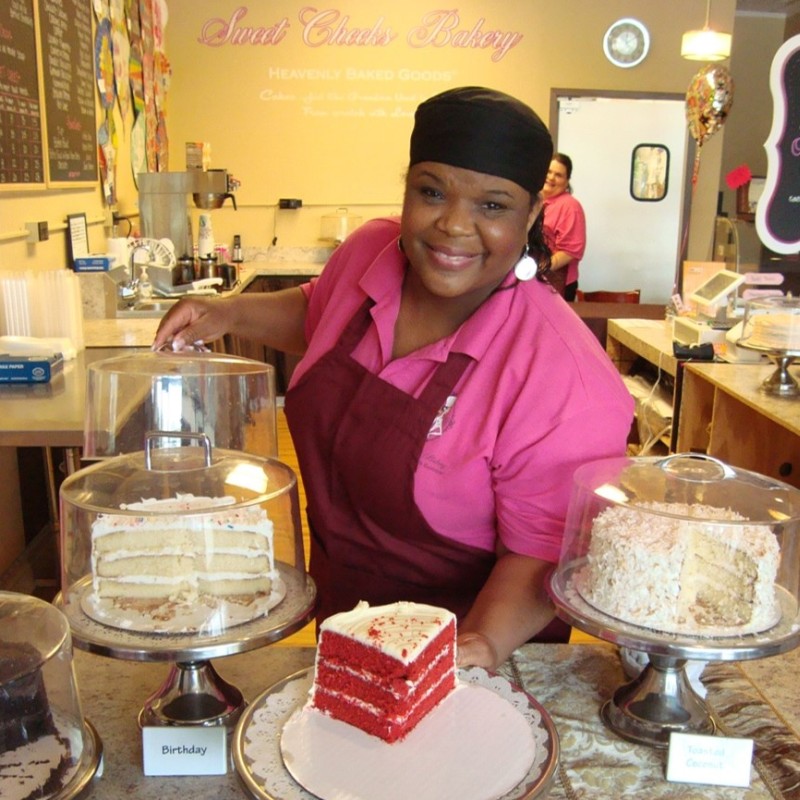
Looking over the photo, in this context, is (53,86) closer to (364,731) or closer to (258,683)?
Result: (258,683)

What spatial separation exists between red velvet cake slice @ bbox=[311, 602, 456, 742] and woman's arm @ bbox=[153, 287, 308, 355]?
952 mm

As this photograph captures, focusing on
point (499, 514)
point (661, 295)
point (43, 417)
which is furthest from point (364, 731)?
point (661, 295)

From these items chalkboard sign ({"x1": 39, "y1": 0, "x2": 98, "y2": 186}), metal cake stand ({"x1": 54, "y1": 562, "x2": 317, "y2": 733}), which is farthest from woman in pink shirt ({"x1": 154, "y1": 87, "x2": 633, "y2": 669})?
chalkboard sign ({"x1": 39, "y1": 0, "x2": 98, "y2": 186})

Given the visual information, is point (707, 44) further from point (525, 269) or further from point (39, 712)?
point (39, 712)

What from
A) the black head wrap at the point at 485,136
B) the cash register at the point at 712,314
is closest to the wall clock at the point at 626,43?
the cash register at the point at 712,314

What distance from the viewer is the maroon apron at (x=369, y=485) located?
152 centimetres

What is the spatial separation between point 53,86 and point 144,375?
8.46 ft

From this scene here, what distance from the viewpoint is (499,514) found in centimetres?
143

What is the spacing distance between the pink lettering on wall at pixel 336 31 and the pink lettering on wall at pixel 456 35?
0.75ft

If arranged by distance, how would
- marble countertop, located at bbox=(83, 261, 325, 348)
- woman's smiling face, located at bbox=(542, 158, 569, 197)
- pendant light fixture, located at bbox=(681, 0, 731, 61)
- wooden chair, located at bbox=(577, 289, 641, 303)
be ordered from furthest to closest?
woman's smiling face, located at bbox=(542, 158, 569, 197), pendant light fixture, located at bbox=(681, 0, 731, 61), wooden chair, located at bbox=(577, 289, 641, 303), marble countertop, located at bbox=(83, 261, 325, 348)

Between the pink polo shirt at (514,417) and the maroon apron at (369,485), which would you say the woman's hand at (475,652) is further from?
the maroon apron at (369,485)

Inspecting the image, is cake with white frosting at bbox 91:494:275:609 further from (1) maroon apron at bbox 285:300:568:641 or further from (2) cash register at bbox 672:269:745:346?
(2) cash register at bbox 672:269:745:346

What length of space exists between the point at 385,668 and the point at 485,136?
2.77 feet

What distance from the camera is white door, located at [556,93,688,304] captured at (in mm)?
7352
